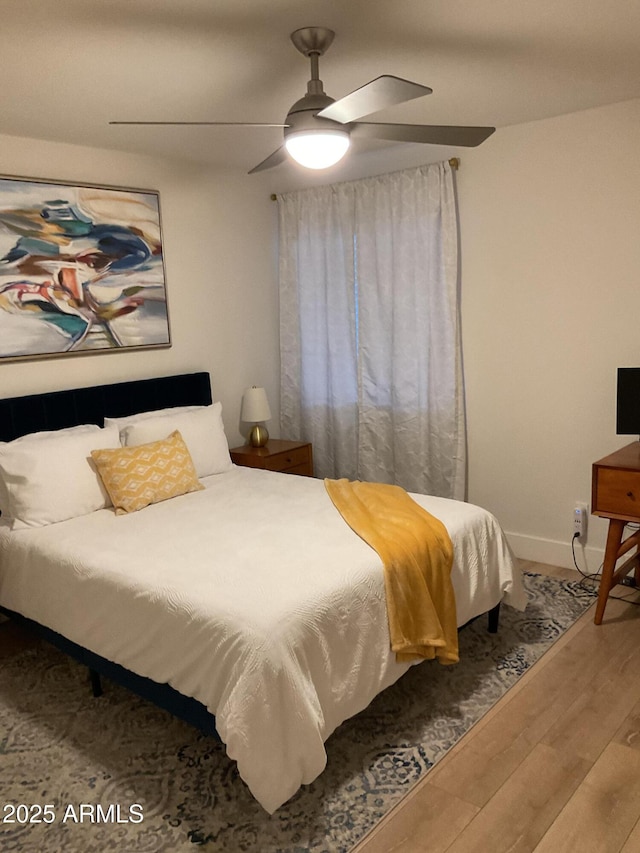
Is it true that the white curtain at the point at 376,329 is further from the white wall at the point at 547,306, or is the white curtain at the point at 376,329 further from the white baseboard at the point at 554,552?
the white baseboard at the point at 554,552

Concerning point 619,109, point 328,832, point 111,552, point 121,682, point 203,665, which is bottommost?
point 328,832

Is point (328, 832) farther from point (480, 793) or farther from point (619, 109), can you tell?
point (619, 109)

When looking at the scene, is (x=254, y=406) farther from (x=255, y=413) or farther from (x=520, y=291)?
(x=520, y=291)

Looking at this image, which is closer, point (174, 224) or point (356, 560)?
point (356, 560)

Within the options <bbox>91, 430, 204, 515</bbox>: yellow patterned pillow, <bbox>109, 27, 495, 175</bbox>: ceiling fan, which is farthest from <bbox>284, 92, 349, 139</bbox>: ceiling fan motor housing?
<bbox>91, 430, 204, 515</bbox>: yellow patterned pillow

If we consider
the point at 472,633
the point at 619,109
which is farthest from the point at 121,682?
the point at 619,109

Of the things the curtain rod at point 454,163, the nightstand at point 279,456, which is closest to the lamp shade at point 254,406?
the nightstand at point 279,456

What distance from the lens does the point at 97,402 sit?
374 cm

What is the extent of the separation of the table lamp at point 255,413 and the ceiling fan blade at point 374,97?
7.92 feet

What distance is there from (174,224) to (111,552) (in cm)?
235

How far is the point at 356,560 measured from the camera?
2.44m

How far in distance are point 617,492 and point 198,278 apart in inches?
111

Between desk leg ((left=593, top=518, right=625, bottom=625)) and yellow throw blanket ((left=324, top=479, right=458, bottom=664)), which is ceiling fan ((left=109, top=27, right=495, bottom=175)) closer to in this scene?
yellow throw blanket ((left=324, top=479, right=458, bottom=664))

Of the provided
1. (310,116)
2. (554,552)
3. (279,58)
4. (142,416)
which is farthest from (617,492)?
(142,416)
